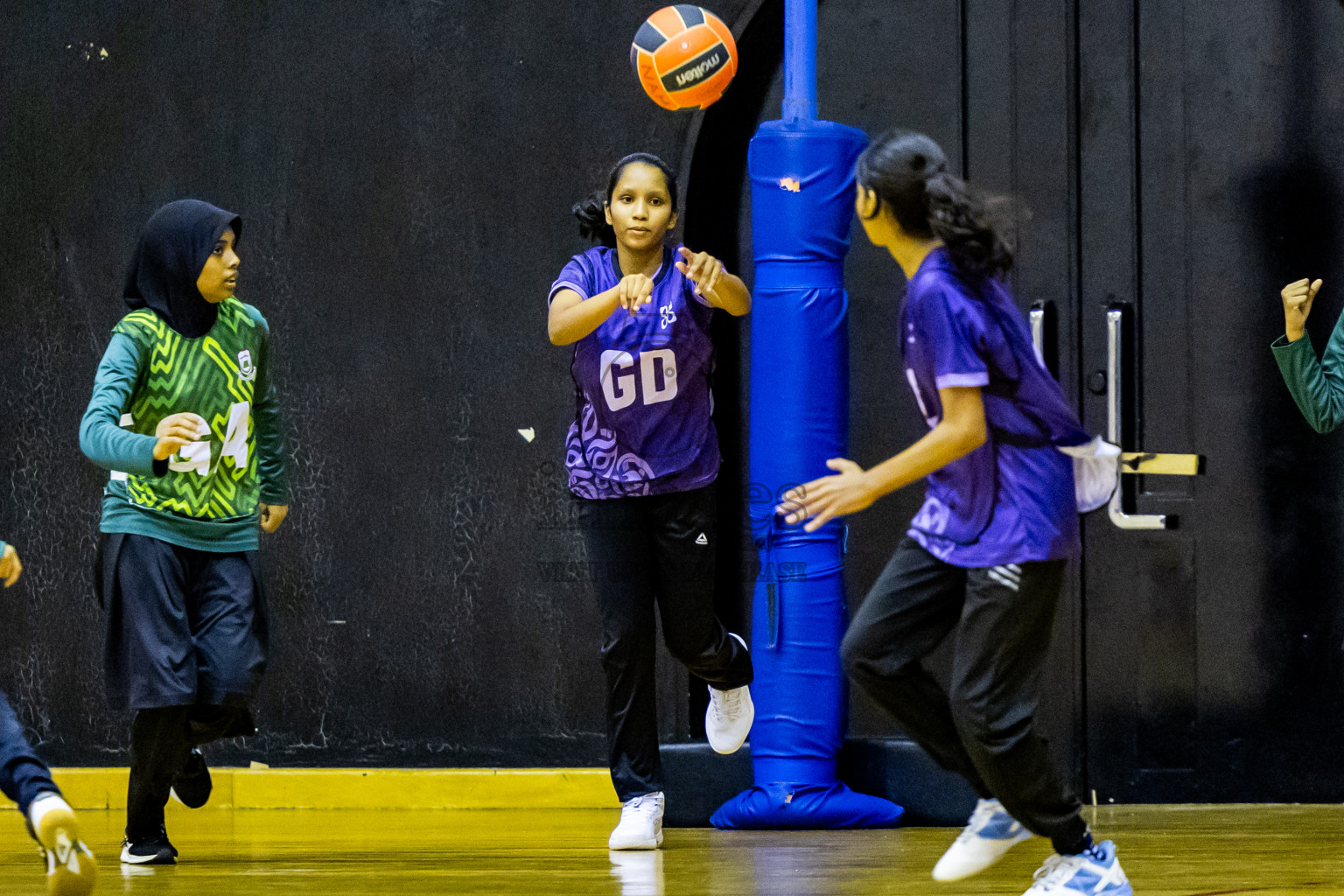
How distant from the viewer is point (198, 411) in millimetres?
4664

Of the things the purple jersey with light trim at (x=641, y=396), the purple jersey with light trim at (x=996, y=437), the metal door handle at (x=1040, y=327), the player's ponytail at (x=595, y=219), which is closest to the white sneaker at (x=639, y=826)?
the purple jersey with light trim at (x=641, y=396)

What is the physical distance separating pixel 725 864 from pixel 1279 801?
90.5 inches

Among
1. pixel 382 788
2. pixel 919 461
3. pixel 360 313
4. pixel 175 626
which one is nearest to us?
pixel 919 461

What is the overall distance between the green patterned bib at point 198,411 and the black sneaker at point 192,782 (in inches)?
30.7

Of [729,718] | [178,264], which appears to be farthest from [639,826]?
[178,264]

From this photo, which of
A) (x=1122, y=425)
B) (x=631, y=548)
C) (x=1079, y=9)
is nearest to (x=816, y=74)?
(x=1079, y=9)

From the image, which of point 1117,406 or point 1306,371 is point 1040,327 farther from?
point 1306,371

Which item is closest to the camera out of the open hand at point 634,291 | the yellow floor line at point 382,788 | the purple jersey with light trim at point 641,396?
the open hand at point 634,291

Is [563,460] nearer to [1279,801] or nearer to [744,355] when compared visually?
[744,355]

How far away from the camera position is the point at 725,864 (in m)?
4.46

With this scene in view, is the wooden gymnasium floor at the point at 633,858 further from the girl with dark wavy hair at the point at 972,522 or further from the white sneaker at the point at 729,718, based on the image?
the girl with dark wavy hair at the point at 972,522

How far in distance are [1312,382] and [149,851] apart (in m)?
3.56

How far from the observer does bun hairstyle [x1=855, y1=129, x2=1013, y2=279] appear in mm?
3557

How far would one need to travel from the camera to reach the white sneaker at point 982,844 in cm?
359
